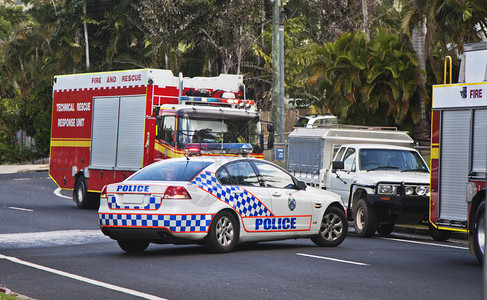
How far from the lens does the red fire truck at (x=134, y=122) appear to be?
19.5m

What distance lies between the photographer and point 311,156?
64.2ft

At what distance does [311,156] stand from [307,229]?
19.2 ft

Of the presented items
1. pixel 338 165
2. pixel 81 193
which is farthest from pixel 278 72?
pixel 338 165

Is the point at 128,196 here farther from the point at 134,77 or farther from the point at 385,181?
the point at 134,77

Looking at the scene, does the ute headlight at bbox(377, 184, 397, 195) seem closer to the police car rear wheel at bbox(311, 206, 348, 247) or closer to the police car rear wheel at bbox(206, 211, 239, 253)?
the police car rear wheel at bbox(311, 206, 348, 247)

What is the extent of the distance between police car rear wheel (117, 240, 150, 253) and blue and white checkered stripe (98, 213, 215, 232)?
671 mm

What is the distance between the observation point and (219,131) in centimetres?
1977

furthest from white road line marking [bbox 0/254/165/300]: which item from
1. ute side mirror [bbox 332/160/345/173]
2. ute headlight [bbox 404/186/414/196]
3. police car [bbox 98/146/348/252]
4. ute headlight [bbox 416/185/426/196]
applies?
ute headlight [bbox 416/185/426/196]

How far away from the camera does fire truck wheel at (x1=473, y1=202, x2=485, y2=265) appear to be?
450 inches

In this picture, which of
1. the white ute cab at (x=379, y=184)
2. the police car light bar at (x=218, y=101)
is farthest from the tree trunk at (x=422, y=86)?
the white ute cab at (x=379, y=184)

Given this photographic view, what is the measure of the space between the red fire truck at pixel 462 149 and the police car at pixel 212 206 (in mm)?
2127

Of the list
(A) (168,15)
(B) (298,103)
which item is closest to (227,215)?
(A) (168,15)

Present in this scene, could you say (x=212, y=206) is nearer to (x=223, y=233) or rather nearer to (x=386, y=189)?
(x=223, y=233)

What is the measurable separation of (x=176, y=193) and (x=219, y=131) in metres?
7.76
